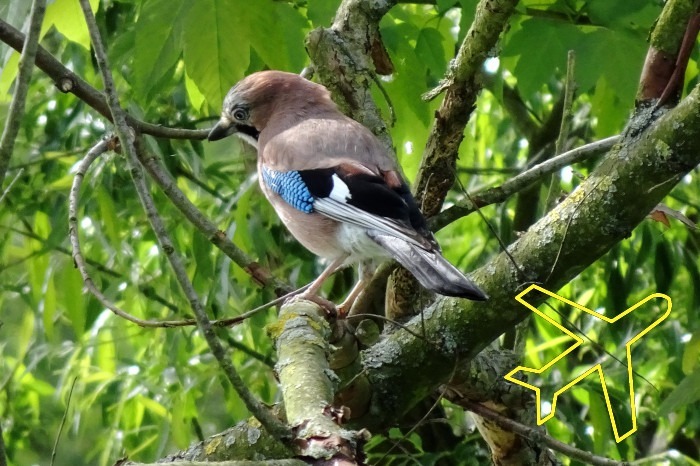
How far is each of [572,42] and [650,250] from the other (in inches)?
41.0

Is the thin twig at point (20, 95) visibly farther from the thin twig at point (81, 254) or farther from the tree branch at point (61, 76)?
the tree branch at point (61, 76)

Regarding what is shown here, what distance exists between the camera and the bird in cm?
239

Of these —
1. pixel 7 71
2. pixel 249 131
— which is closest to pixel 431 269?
pixel 7 71

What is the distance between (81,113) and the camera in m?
3.91

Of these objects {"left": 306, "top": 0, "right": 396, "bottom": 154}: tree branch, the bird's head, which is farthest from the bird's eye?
{"left": 306, "top": 0, "right": 396, "bottom": 154}: tree branch

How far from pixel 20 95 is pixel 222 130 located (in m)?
2.00

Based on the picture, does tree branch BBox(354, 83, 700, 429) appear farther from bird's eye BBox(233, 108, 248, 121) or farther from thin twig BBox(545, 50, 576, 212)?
bird's eye BBox(233, 108, 248, 121)

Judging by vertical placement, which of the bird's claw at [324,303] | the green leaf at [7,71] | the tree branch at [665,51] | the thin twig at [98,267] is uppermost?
the thin twig at [98,267]

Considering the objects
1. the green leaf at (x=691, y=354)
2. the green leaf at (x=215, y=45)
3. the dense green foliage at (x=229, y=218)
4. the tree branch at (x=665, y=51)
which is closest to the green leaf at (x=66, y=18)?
the dense green foliage at (x=229, y=218)

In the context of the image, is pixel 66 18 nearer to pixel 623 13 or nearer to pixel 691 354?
pixel 623 13

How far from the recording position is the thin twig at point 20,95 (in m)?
1.30

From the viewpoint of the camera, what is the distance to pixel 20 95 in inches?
51.6

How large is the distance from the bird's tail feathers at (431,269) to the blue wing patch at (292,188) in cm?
34

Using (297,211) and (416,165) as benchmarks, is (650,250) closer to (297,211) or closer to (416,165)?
(416,165)
